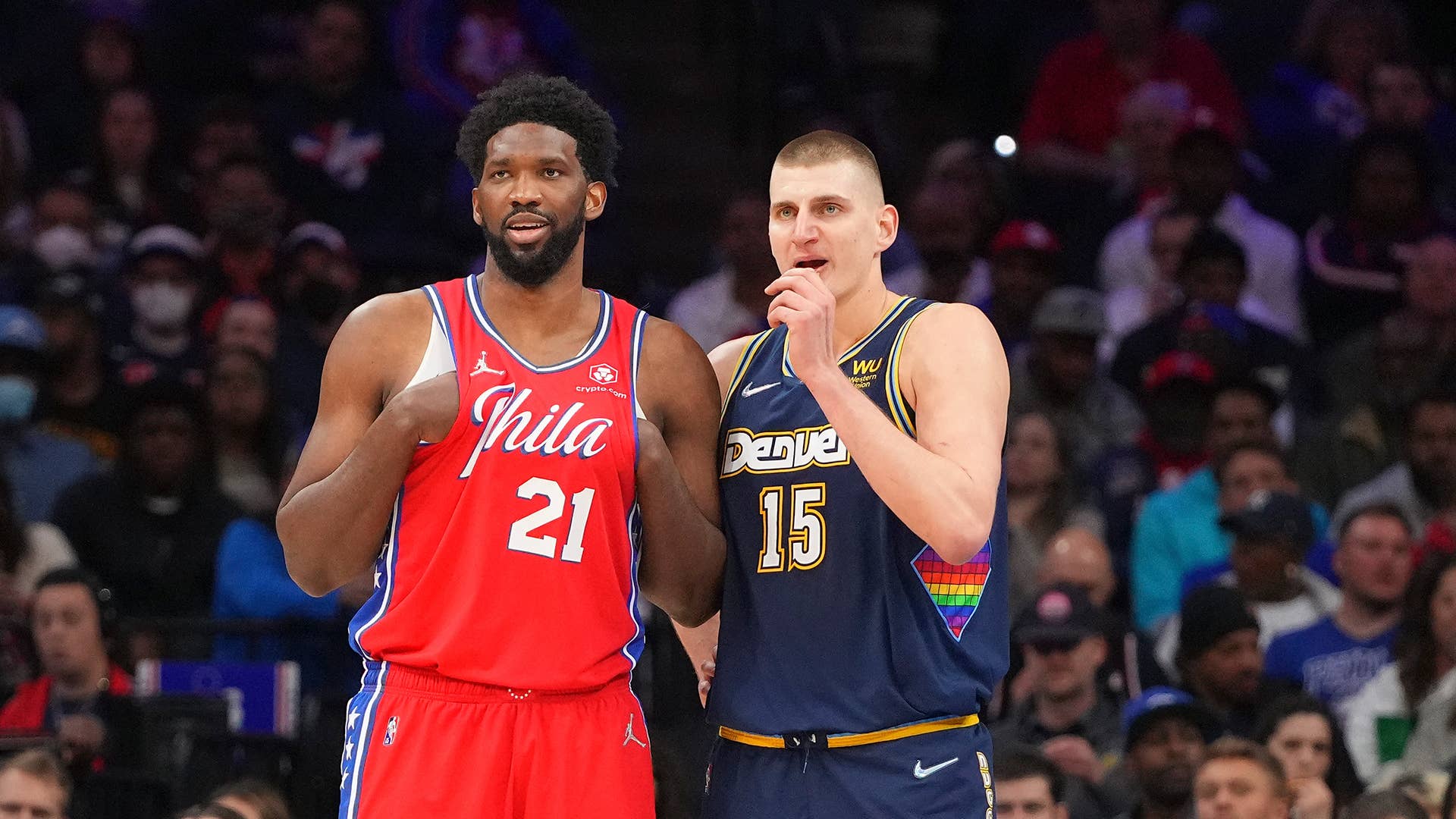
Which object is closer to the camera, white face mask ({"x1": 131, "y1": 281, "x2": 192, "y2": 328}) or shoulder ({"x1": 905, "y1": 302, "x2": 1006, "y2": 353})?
shoulder ({"x1": 905, "y1": 302, "x2": 1006, "y2": 353})

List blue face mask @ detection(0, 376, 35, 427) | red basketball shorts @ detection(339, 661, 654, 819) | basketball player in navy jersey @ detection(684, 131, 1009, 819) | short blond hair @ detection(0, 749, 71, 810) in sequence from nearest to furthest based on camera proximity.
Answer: red basketball shorts @ detection(339, 661, 654, 819)
basketball player in navy jersey @ detection(684, 131, 1009, 819)
short blond hair @ detection(0, 749, 71, 810)
blue face mask @ detection(0, 376, 35, 427)

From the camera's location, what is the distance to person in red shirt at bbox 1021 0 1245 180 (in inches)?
437

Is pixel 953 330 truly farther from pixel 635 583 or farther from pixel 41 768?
pixel 41 768

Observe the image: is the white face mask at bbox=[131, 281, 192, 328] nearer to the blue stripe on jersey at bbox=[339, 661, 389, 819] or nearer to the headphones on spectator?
the headphones on spectator

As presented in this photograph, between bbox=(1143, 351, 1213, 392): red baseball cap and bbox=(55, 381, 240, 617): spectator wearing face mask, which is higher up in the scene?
bbox=(1143, 351, 1213, 392): red baseball cap

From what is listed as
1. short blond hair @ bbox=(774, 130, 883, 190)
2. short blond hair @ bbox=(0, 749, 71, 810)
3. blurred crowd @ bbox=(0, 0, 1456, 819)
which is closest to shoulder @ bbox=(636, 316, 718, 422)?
short blond hair @ bbox=(774, 130, 883, 190)

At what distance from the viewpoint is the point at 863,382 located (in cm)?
473

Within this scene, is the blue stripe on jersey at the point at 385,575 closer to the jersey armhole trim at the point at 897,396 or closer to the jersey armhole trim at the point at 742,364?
the jersey armhole trim at the point at 742,364

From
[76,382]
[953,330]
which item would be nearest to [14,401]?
[76,382]

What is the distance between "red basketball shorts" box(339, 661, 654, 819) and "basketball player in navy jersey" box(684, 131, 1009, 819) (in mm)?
357

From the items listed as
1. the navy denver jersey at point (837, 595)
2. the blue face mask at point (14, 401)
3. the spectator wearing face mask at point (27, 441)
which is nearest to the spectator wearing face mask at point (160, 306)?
the spectator wearing face mask at point (27, 441)

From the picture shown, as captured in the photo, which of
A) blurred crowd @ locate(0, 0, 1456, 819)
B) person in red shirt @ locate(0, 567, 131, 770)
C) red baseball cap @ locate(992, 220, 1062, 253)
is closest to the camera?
person in red shirt @ locate(0, 567, 131, 770)

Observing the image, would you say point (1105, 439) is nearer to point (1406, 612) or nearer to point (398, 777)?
point (1406, 612)

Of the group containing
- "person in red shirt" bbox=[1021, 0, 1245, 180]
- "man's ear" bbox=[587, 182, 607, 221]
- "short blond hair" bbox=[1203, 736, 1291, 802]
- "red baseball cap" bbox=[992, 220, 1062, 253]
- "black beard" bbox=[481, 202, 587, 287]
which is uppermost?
"person in red shirt" bbox=[1021, 0, 1245, 180]
